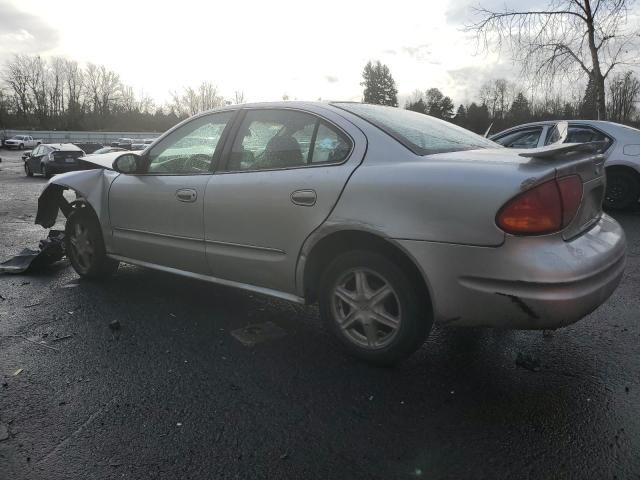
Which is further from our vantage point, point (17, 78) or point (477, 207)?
point (17, 78)

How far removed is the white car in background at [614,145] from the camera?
8320 mm

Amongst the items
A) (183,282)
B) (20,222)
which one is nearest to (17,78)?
(20,222)

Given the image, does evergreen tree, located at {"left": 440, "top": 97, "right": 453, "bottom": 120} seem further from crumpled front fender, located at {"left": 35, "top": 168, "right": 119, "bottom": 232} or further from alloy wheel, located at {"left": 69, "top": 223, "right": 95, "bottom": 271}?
alloy wheel, located at {"left": 69, "top": 223, "right": 95, "bottom": 271}

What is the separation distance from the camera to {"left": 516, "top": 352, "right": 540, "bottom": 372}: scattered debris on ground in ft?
9.65

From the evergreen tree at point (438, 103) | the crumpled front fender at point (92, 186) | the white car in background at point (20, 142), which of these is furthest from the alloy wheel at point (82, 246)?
the evergreen tree at point (438, 103)

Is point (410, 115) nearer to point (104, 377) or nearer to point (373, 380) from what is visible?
point (373, 380)

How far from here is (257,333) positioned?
11.7 feet

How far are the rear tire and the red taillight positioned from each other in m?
7.22

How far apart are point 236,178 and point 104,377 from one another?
4.91ft

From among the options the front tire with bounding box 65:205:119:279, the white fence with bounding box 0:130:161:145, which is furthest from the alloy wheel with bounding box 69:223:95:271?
the white fence with bounding box 0:130:161:145

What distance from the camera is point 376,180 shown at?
2756 millimetres

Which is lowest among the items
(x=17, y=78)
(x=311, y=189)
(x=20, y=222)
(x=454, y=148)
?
(x=20, y=222)

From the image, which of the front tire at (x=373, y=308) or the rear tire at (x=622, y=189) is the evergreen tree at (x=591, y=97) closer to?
the rear tire at (x=622, y=189)

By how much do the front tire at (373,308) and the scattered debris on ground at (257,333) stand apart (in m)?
0.57
